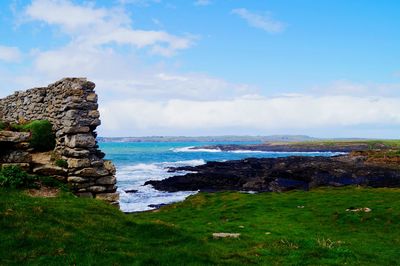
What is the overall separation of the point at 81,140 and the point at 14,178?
4.02 m

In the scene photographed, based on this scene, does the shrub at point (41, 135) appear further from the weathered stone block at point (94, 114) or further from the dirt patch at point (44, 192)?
the dirt patch at point (44, 192)

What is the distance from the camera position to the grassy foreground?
13734 millimetres

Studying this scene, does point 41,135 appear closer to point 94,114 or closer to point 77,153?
point 77,153

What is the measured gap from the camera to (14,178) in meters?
20.7

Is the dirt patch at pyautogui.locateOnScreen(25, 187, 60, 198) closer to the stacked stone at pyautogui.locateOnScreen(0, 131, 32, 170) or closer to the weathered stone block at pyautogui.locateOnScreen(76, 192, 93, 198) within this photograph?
the weathered stone block at pyautogui.locateOnScreen(76, 192, 93, 198)

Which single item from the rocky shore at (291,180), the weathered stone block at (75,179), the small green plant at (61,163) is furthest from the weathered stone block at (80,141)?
the rocky shore at (291,180)

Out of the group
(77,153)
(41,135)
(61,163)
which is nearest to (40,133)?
(41,135)

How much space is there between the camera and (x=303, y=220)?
28719 mm

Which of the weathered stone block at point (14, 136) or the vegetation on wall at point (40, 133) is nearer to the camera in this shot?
the weathered stone block at point (14, 136)

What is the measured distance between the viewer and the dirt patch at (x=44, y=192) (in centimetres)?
2045

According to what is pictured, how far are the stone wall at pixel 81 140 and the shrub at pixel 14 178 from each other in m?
2.16

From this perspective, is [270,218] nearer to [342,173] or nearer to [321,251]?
[321,251]

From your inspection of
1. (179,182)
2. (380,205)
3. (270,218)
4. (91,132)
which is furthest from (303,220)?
(179,182)

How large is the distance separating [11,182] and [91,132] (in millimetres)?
5307
